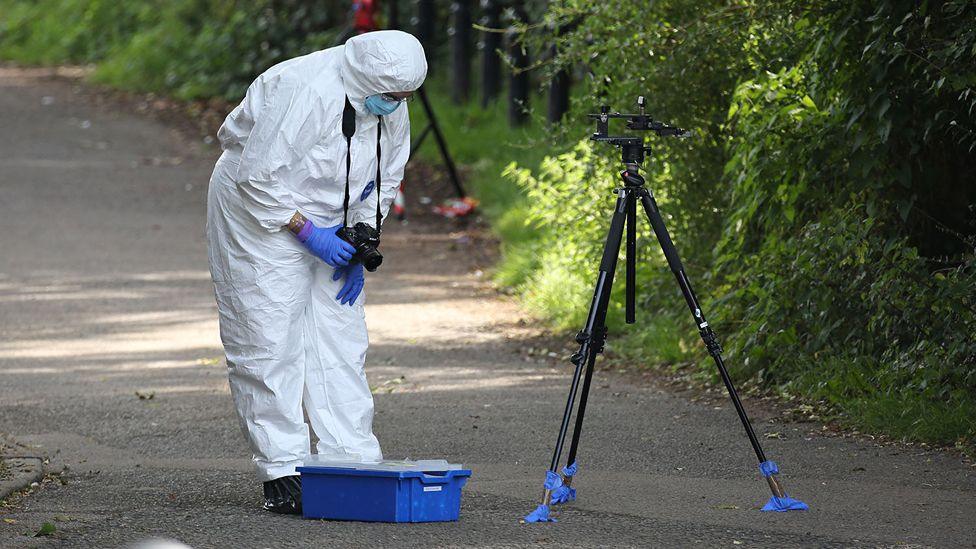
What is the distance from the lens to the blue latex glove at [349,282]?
5.87m

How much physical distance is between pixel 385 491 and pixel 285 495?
0.47m

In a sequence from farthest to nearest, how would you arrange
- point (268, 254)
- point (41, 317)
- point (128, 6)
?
point (128, 6) < point (41, 317) < point (268, 254)

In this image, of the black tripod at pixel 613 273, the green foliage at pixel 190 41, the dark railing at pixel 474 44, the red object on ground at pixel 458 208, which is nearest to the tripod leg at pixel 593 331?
the black tripod at pixel 613 273

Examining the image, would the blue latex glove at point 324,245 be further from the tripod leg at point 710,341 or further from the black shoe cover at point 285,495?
the tripod leg at point 710,341

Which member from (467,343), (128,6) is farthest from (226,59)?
(467,343)

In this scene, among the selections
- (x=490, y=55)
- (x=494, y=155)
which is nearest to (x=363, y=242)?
(x=494, y=155)

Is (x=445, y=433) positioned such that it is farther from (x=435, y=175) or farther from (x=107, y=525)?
(x=435, y=175)

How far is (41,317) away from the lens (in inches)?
429

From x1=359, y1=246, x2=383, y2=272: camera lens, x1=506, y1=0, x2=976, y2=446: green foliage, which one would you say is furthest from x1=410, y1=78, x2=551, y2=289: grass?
x1=359, y1=246, x2=383, y2=272: camera lens

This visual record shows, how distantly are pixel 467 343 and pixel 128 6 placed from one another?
1794cm

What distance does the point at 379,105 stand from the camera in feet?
18.7

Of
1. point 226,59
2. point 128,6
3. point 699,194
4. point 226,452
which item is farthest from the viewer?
point 128,6

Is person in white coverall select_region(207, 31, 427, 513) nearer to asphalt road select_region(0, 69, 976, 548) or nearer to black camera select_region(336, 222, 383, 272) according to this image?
black camera select_region(336, 222, 383, 272)

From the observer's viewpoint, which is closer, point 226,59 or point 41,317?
point 41,317
